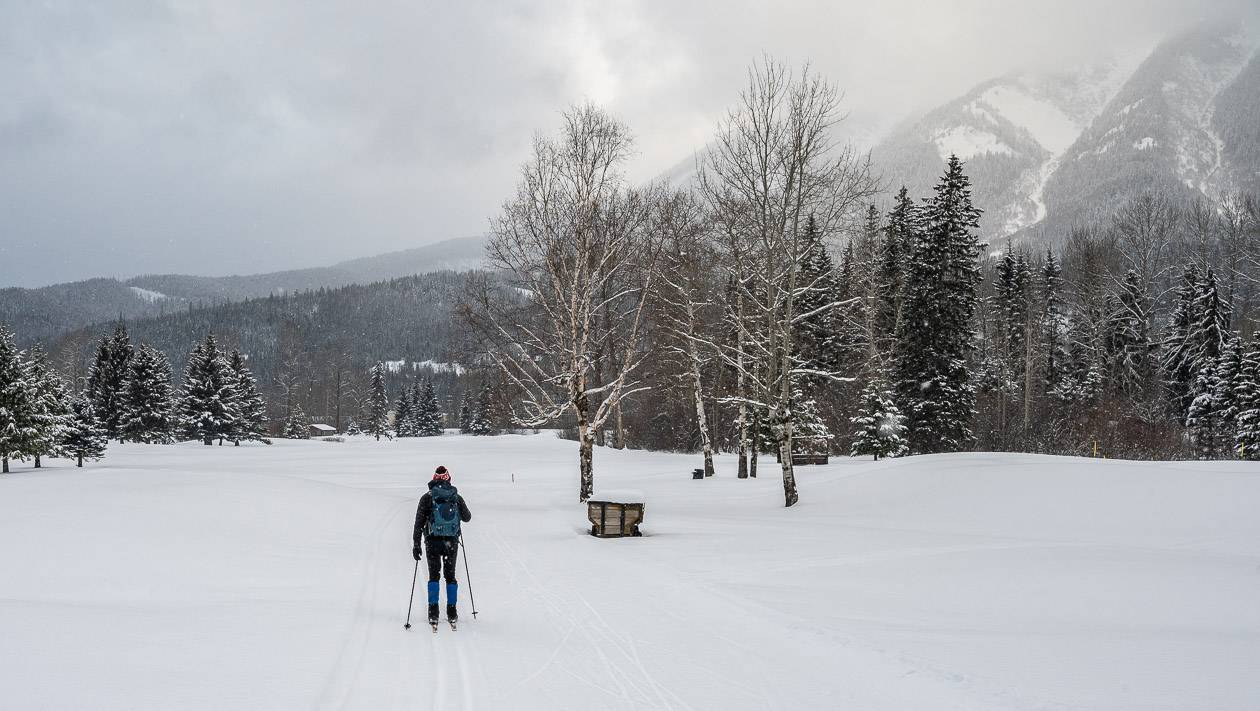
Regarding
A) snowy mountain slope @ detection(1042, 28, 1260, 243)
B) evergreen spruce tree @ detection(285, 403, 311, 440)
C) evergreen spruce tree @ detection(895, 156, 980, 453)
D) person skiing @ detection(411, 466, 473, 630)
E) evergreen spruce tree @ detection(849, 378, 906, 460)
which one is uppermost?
snowy mountain slope @ detection(1042, 28, 1260, 243)

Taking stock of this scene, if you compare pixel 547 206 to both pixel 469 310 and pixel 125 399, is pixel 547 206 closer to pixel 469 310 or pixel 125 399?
pixel 469 310

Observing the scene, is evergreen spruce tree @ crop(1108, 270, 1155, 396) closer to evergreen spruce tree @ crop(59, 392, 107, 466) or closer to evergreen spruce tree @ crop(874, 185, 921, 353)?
evergreen spruce tree @ crop(874, 185, 921, 353)

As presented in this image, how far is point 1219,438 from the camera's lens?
32.9 metres

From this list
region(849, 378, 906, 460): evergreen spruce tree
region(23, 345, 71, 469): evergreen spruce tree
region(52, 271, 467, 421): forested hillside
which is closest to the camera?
region(23, 345, 71, 469): evergreen spruce tree

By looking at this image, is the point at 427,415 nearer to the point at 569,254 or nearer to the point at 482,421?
the point at 482,421

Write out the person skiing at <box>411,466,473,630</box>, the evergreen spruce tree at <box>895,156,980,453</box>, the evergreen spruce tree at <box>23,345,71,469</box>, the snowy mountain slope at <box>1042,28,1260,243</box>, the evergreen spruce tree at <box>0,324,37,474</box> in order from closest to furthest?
the person skiing at <box>411,466,473,630</box>
the evergreen spruce tree at <box>0,324,37,474</box>
the evergreen spruce tree at <box>23,345,71,469</box>
the evergreen spruce tree at <box>895,156,980,453</box>
the snowy mountain slope at <box>1042,28,1260,243</box>

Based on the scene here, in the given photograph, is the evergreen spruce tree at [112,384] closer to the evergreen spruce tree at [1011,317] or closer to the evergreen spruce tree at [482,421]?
the evergreen spruce tree at [482,421]

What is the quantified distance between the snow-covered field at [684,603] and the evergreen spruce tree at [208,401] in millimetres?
48346

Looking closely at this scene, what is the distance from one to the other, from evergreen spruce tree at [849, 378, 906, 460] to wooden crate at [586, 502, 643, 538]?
19932 millimetres

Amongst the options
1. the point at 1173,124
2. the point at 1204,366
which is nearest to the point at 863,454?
the point at 1204,366

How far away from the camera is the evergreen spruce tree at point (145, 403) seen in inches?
2285

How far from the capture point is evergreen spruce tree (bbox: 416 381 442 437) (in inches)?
3489

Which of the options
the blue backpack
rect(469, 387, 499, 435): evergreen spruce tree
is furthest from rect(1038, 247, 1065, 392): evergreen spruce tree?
rect(469, 387, 499, 435): evergreen spruce tree

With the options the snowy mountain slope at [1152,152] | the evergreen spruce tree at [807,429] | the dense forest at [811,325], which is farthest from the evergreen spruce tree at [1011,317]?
the snowy mountain slope at [1152,152]
